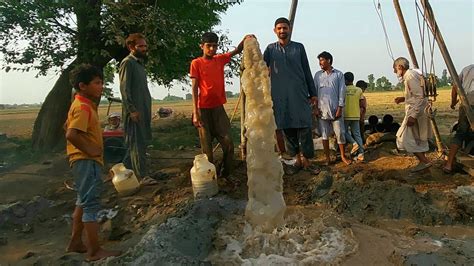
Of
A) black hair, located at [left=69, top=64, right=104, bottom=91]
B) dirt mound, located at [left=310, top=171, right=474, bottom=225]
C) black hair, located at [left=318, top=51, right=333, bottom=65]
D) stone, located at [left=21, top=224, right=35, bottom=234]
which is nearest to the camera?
black hair, located at [left=69, top=64, right=104, bottom=91]

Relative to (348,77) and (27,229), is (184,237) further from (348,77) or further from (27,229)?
(348,77)

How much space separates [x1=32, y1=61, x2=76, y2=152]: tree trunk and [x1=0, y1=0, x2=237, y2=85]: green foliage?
19.2 inches

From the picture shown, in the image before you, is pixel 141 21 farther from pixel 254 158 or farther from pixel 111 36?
pixel 254 158

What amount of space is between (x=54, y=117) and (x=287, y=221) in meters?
7.13

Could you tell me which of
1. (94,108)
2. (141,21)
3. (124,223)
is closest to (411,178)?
(124,223)

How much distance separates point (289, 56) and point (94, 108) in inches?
110

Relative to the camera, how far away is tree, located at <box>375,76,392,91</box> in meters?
57.6

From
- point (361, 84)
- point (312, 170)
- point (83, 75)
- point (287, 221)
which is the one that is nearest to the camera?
point (83, 75)

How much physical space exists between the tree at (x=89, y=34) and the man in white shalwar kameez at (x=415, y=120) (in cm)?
454

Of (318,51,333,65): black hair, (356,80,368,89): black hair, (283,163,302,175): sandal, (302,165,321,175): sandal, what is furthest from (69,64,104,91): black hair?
(356,80,368,89): black hair

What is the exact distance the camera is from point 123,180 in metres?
5.40

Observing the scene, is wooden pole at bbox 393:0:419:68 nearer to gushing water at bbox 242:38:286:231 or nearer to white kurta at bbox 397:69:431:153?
white kurta at bbox 397:69:431:153

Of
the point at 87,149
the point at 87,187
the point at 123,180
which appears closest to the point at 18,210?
the point at 123,180

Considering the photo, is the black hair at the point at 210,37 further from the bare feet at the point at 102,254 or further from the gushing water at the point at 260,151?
the bare feet at the point at 102,254
